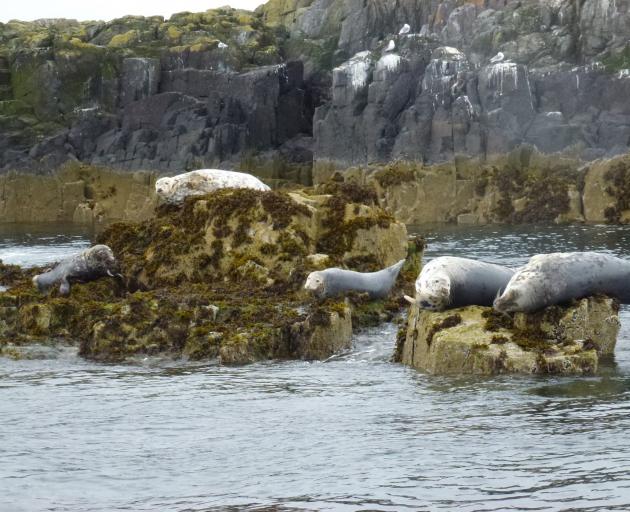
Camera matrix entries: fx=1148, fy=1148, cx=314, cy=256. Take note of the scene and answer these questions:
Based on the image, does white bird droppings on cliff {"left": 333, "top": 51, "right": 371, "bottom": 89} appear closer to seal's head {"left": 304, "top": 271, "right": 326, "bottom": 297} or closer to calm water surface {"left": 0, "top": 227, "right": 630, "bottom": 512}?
seal's head {"left": 304, "top": 271, "right": 326, "bottom": 297}

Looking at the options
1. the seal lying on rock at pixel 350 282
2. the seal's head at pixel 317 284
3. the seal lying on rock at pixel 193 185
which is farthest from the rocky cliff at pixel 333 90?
the seal's head at pixel 317 284

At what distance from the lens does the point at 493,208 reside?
2662 inches

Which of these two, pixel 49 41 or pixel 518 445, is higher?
pixel 49 41

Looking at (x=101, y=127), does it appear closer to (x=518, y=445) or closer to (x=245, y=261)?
(x=245, y=261)

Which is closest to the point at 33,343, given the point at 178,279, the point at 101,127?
the point at 178,279

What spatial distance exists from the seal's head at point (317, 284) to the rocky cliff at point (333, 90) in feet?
163

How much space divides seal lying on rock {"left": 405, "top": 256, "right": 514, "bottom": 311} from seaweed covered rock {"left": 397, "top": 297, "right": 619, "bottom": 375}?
0.89 feet

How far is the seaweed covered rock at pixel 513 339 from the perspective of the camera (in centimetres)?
1656

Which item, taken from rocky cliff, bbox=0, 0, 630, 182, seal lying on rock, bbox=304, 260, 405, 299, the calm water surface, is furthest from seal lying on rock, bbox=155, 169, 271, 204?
rocky cliff, bbox=0, 0, 630, 182

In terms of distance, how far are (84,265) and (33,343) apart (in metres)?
3.29

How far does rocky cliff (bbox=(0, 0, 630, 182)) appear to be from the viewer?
7588 cm

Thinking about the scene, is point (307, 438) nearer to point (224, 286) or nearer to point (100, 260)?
point (224, 286)

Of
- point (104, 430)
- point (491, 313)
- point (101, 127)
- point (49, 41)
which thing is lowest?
point (104, 430)

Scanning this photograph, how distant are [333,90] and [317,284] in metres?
65.0
